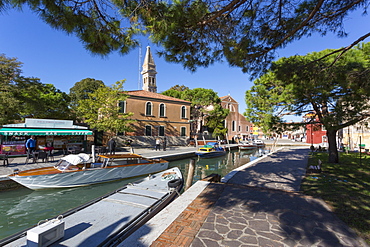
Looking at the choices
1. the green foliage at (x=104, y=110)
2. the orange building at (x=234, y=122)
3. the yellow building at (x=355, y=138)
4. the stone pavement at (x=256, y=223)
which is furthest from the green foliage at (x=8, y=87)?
the orange building at (x=234, y=122)

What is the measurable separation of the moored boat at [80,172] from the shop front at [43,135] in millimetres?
5771

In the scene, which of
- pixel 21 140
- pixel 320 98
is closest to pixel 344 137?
pixel 320 98

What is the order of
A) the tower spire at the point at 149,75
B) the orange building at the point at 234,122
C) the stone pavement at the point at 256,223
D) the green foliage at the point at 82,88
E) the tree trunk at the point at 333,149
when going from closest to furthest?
the stone pavement at the point at 256,223, the tree trunk at the point at 333,149, the green foliage at the point at 82,88, the orange building at the point at 234,122, the tower spire at the point at 149,75

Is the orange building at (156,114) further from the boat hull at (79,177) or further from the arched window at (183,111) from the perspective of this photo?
the boat hull at (79,177)

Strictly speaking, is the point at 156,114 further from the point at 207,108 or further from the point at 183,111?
the point at 207,108

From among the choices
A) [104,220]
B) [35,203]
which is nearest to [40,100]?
[35,203]

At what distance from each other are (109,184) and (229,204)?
6.96 metres

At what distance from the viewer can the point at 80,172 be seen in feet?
27.5

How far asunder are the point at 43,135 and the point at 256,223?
15.4 m

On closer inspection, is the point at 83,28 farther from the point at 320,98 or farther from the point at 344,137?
the point at 344,137

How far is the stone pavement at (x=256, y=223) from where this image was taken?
9.68 ft

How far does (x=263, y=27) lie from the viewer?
5.23m

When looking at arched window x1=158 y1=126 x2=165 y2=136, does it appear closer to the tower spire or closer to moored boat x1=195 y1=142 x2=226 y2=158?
moored boat x1=195 y1=142 x2=226 y2=158

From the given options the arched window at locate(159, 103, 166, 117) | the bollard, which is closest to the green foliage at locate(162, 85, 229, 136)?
the arched window at locate(159, 103, 166, 117)
